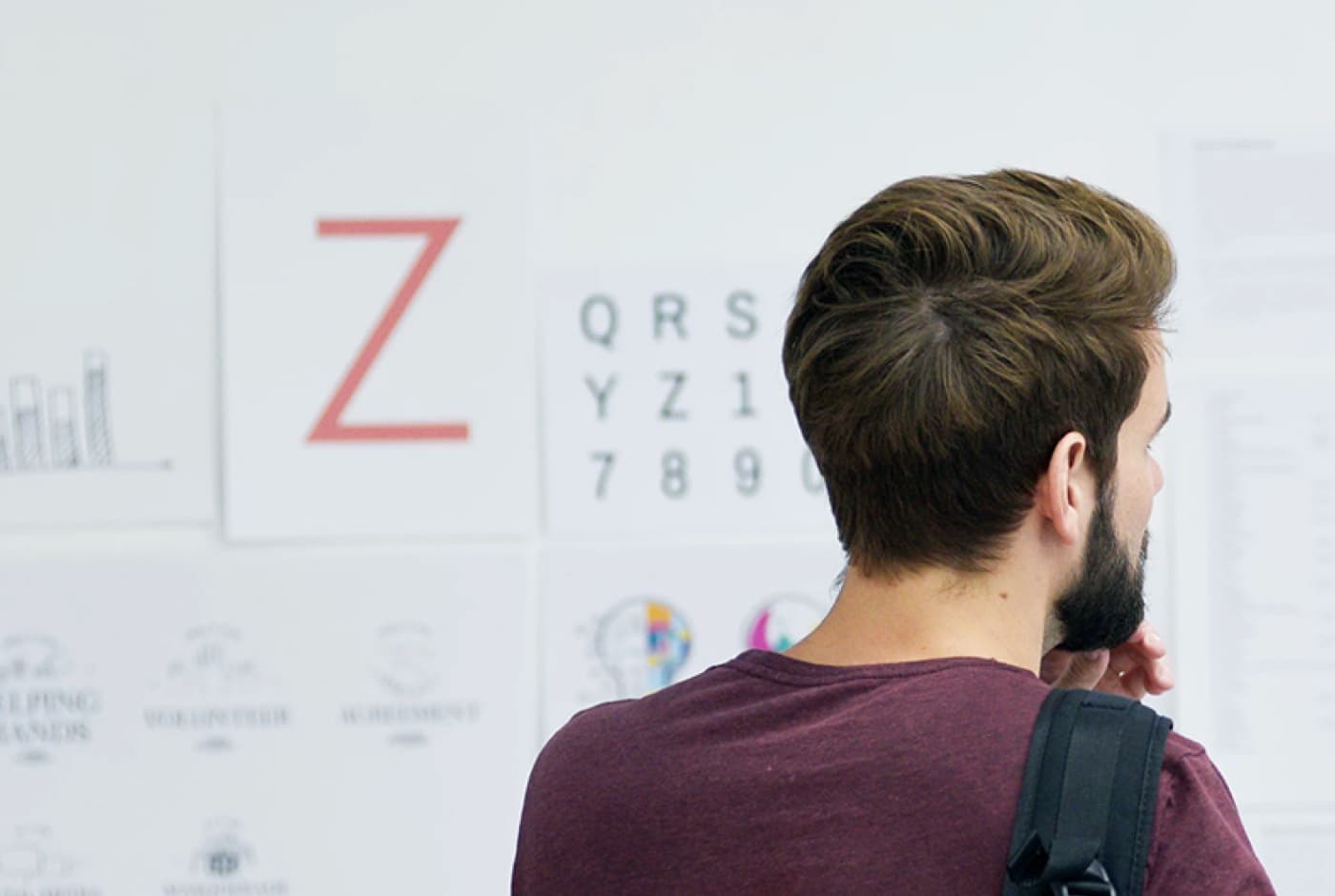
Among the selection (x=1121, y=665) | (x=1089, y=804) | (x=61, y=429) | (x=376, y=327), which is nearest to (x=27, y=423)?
(x=61, y=429)

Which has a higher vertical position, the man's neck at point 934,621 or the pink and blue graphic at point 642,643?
the man's neck at point 934,621

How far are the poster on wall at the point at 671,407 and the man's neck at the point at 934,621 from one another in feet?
2.68

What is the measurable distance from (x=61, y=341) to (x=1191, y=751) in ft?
4.16

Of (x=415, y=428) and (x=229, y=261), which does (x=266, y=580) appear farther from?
(x=229, y=261)

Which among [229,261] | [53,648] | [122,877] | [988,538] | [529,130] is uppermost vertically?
[529,130]

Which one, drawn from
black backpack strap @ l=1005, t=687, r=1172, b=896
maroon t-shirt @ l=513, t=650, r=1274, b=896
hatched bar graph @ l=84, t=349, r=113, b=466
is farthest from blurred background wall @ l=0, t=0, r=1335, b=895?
black backpack strap @ l=1005, t=687, r=1172, b=896

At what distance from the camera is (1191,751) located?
26.1 inches

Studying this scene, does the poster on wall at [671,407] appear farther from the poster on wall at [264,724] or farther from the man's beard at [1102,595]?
the man's beard at [1102,595]

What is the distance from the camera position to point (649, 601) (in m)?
1.59

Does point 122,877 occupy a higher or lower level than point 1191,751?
lower

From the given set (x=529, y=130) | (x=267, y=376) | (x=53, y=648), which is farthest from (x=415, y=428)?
(x=53, y=648)

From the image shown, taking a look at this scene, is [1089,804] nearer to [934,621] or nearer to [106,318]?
[934,621]

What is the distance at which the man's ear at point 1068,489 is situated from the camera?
0.72 meters

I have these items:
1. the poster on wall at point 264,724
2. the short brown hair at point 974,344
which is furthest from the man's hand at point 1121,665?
the poster on wall at point 264,724
